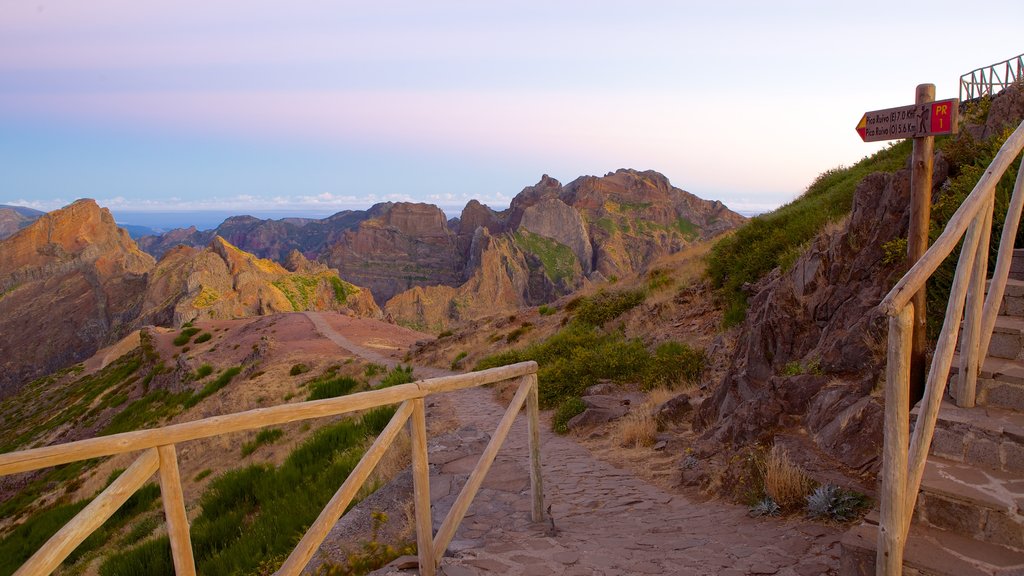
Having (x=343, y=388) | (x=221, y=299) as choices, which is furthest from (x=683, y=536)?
(x=221, y=299)

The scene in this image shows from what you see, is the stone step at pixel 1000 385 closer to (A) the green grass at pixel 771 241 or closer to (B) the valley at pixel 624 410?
(B) the valley at pixel 624 410

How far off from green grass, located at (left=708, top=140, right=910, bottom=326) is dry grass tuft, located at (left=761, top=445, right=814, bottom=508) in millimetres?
6981

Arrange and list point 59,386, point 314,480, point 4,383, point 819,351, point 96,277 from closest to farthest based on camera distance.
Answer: point 819,351, point 314,480, point 59,386, point 4,383, point 96,277

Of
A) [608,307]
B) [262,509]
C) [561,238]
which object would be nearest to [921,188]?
[262,509]

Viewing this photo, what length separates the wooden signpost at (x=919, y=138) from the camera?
5.24m

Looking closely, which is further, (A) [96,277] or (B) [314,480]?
(A) [96,277]

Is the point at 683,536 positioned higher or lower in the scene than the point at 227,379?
higher

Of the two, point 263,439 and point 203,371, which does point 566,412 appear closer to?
point 263,439

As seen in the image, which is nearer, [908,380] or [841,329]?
[908,380]

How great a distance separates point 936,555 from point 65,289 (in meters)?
116

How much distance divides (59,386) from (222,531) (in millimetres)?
49126

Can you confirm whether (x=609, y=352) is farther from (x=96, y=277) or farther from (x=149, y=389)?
(x=96, y=277)

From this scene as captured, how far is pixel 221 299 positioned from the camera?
6425 cm

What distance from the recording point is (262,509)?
8391 millimetres
